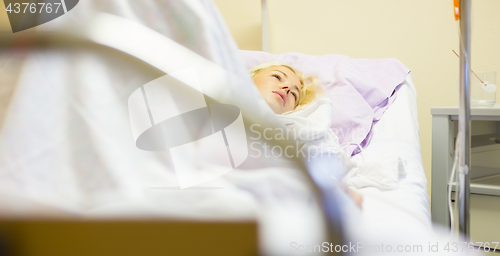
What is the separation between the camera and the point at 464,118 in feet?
1.70

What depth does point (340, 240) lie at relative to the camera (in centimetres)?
31

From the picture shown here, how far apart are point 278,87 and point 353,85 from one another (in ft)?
1.20

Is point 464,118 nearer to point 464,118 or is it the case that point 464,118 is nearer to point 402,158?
point 464,118

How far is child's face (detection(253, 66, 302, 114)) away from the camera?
39.0 inches

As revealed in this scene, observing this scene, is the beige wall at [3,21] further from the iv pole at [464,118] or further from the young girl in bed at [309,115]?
the iv pole at [464,118]

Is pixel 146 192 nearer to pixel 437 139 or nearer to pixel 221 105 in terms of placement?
pixel 221 105

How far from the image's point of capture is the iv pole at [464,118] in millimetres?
498

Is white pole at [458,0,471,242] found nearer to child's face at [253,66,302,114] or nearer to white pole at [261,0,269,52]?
child's face at [253,66,302,114]

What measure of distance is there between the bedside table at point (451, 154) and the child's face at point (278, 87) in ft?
1.57

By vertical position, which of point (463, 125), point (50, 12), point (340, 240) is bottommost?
point (340, 240)

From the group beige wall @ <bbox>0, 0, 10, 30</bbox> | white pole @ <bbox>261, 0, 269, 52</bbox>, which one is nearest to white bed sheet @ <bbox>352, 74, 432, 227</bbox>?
beige wall @ <bbox>0, 0, 10, 30</bbox>

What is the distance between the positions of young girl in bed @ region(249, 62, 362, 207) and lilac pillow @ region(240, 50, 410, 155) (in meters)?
0.08

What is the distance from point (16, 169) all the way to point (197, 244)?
19 cm

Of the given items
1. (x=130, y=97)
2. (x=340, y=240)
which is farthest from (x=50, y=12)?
(x=340, y=240)
